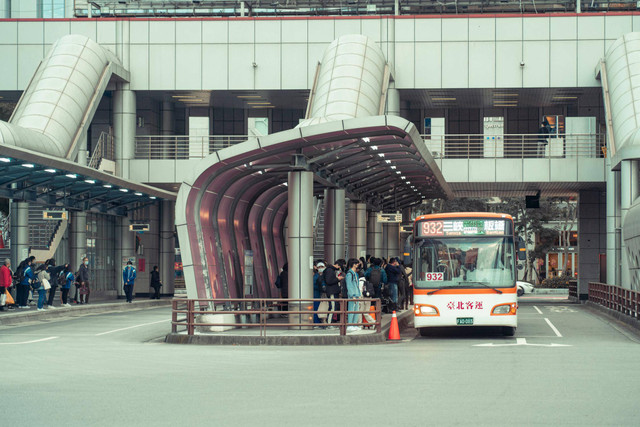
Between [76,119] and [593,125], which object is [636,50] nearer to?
[593,125]

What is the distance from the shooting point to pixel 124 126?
145ft

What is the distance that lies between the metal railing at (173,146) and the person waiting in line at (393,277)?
18.1m

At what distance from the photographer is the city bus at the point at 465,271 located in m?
22.0

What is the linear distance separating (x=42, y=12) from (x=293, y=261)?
28427mm

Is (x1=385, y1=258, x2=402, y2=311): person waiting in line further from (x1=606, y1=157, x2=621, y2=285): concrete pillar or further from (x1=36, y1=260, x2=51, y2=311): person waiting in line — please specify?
(x1=606, y1=157, x2=621, y2=285): concrete pillar

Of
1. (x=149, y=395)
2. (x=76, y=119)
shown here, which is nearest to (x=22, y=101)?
(x=76, y=119)

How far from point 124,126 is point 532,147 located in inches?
795

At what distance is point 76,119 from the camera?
1539 inches

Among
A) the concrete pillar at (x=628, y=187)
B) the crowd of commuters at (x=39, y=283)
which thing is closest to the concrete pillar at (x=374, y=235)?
the concrete pillar at (x=628, y=187)

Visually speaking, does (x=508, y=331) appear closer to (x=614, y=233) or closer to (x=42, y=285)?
(x=42, y=285)

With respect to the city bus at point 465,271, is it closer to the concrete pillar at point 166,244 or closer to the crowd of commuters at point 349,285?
the crowd of commuters at point 349,285

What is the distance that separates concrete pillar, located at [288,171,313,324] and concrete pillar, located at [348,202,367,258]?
469 inches

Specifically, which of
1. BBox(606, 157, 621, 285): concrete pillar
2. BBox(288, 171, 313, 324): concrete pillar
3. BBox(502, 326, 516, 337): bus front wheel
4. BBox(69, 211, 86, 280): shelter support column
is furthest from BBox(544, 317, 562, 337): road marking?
BBox(69, 211, 86, 280): shelter support column

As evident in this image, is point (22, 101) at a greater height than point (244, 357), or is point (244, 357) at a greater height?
point (22, 101)
